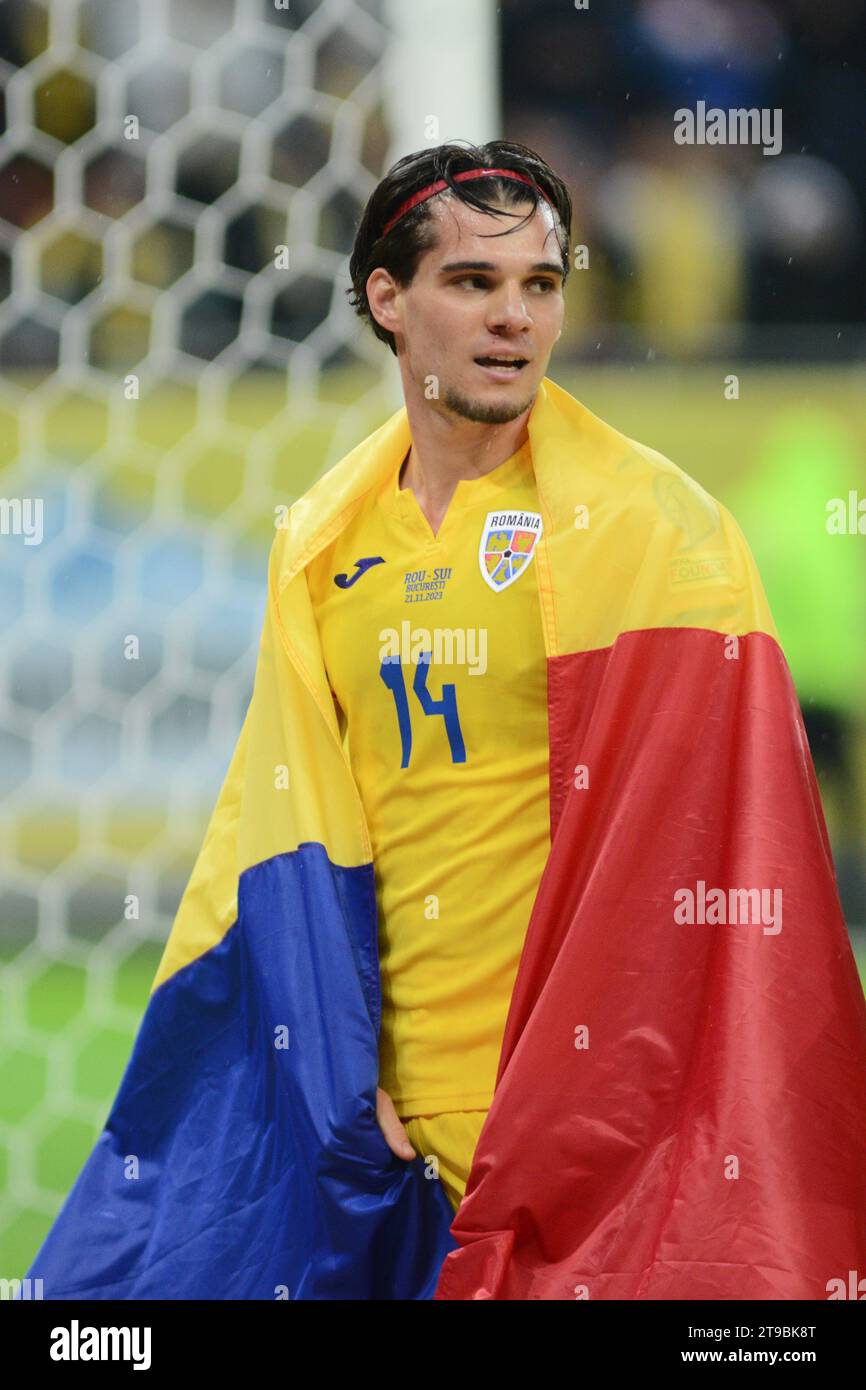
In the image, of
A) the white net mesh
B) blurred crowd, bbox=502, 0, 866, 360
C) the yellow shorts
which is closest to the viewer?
the yellow shorts

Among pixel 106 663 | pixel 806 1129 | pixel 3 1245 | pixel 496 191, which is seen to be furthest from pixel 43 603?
pixel 806 1129

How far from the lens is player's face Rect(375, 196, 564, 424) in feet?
5.68

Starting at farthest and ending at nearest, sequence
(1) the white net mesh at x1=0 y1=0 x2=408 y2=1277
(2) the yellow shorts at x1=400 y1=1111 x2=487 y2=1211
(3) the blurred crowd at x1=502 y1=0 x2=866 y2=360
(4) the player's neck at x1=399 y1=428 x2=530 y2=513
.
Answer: (3) the blurred crowd at x1=502 y1=0 x2=866 y2=360 < (1) the white net mesh at x1=0 y1=0 x2=408 y2=1277 < (4) the player's neck at x1=399 y1=428 x2=530 y2=513 < (2) the yellow shorts at x1=400 y1=1111 x2=487 y2=1211

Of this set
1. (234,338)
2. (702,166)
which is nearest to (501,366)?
(234,338)

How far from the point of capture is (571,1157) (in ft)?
5.12

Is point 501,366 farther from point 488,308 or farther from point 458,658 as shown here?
point 458,658

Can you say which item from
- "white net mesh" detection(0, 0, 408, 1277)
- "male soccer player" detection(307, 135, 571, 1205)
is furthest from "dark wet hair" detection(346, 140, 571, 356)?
"white net mesh" detection(0, 0, 408, 1277)

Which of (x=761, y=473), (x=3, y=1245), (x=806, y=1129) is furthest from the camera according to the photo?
(x=761, y=473)

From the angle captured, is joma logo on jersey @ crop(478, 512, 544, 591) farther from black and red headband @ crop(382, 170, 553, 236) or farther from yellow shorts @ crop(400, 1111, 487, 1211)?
yellow shorts @ crop(400, 1111, 487, 1211)

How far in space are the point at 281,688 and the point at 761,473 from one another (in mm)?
1638

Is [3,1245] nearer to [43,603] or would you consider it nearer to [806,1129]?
[43,603]

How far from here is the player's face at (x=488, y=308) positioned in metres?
1.73

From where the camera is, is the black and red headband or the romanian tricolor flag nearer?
the romanian tricolor flag

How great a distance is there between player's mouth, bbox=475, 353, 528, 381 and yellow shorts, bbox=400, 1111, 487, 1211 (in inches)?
30.3
